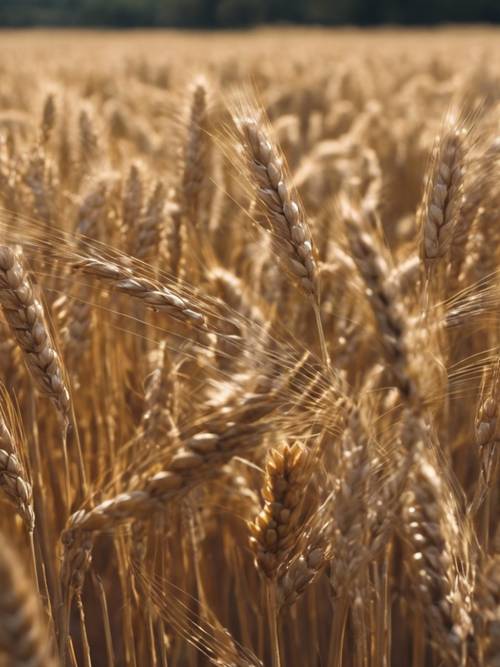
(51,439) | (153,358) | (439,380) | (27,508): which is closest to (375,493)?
(439,380)

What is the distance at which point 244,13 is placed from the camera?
32.8m

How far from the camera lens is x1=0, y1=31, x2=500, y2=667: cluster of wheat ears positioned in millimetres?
988

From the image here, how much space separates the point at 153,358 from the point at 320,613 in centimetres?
88

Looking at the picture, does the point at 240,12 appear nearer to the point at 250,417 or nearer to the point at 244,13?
the point at 244,13

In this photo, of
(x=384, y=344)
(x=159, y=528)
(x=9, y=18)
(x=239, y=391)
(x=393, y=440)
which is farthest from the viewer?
(x=9, y=18)

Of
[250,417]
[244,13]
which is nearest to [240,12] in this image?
[244,13]

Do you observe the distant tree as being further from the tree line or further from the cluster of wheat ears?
the cluster of wheat ears

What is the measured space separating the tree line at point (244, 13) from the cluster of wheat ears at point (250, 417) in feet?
97.3

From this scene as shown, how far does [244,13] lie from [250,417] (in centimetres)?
3420

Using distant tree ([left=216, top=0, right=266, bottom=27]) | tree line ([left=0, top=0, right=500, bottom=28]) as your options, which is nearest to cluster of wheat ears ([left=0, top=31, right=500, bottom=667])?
tree line ([left=0, top=0, right=500, bottom=28])

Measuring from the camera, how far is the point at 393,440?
1122mm

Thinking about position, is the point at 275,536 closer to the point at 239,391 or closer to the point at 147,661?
the point at 239,391

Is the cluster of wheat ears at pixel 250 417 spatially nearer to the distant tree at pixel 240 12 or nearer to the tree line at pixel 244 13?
the tree line at pixel 244 13

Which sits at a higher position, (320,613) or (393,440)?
(393,440)
